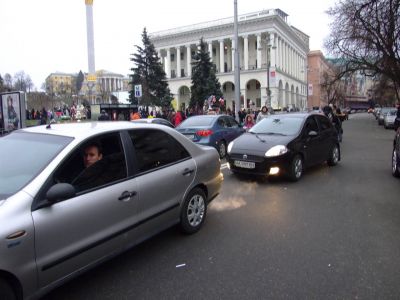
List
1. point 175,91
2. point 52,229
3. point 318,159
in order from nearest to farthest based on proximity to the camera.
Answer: point 52,229 → point 318,159 → point 175,91

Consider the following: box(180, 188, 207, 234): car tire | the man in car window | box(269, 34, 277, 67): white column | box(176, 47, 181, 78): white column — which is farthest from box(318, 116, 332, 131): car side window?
box(176, 47, 181, 78): white column

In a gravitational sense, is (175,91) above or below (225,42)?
below

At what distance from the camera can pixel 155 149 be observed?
4.46m

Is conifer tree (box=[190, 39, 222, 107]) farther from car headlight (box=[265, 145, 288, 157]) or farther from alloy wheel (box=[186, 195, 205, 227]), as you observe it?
alloy wheel (box=[186, 195, 205, 227])

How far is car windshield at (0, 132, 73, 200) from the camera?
123 inches

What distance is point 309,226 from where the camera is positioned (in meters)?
5.33

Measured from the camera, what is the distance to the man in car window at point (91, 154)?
3.58m

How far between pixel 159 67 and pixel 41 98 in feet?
81.5

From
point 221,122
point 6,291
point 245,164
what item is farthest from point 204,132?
point 6,291

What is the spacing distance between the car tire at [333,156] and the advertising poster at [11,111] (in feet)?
36.2

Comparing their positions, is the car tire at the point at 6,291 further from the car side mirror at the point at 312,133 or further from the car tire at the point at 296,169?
the car side mirror at the point at 312,133

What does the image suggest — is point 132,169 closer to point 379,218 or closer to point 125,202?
point 125,202

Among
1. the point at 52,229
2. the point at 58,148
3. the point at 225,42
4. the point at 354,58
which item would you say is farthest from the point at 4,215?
the point at 225,42

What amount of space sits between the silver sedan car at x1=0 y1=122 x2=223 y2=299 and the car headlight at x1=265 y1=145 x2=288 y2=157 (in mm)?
3425
